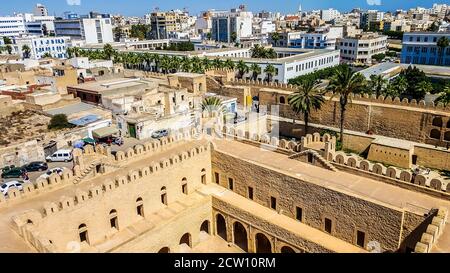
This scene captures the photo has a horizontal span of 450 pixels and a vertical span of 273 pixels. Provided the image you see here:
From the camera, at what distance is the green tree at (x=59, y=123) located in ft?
136

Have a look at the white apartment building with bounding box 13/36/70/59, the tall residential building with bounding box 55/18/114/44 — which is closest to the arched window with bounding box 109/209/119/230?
the white apartment building with bounding box 13/36/70/59

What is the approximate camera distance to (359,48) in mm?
95688

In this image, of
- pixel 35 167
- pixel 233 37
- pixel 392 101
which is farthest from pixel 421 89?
pixel 233 37

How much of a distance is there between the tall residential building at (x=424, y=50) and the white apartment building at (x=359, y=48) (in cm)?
1414

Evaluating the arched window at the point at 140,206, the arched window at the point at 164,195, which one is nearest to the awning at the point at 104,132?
the arched window at the point at 164,195

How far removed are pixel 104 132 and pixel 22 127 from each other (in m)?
11.3

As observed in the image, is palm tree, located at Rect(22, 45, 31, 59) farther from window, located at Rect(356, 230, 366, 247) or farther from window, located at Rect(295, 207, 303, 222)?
window, located at Rect(356, 230, 366, 247)

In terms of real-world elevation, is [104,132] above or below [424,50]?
below

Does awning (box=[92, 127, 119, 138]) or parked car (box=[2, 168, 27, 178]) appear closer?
parked car (box=[2, 168, 27, 178])

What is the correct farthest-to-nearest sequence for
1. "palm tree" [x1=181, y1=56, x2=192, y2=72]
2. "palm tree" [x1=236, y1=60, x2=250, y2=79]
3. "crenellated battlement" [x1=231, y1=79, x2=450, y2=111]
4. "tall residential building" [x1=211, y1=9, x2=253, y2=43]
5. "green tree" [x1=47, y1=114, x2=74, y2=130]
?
"tall residential building" [x1=211, y1=9, x2=253, y2=43] → "palm tree" [x1=181, y1=56, x2=192, y2=72] → "palm tree" [x1=236, y1=60, x2=250, y2=79] → "green tree" [x1=47, y1=114, x2=74, y2=130] → "crenellated battlement" [x1=231, y1=79, x2=450, y2=111]

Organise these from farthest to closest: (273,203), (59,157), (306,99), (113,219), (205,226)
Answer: (306,99) < (59,157) < (205,226) < (273,203) < (113,219)

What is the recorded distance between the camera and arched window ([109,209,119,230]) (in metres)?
22.7

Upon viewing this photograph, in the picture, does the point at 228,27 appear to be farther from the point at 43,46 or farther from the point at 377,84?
the point at 377,84

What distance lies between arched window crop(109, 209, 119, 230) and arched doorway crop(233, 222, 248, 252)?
323 inches
